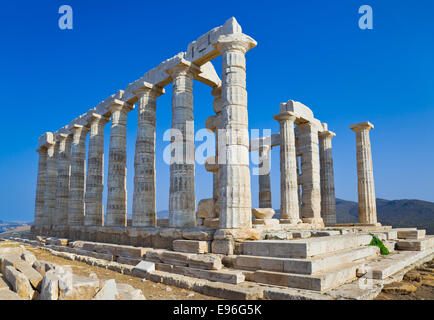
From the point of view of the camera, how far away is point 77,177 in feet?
78.4

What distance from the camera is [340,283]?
25.3 ft

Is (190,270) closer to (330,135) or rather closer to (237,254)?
(237,254)

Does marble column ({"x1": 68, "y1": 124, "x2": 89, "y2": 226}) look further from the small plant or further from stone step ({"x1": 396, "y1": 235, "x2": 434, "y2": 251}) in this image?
stone step ({"x1": 396, "y1": 235, "x2": 434, "y2": 251})

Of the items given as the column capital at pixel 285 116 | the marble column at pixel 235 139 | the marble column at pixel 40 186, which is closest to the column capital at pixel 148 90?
the marble column at pixel 235 139

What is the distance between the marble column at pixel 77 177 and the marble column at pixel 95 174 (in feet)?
8.26

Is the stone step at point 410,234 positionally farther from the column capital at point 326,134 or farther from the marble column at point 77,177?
the marble column at point 77,177

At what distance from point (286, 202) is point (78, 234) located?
523 inches

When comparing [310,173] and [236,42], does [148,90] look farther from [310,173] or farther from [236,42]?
[310,173]

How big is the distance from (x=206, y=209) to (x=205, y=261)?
5.25m

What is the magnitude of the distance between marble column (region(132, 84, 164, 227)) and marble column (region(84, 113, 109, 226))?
19.8 ft

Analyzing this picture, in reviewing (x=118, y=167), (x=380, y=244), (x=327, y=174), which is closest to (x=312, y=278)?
(x=380, y=244)

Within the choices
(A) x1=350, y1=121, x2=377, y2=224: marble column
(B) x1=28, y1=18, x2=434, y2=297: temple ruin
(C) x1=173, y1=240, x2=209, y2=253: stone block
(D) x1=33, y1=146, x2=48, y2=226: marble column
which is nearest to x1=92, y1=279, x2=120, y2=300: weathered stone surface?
(B) x1=28, y1=18, x2=434, y2=297: temple ruin

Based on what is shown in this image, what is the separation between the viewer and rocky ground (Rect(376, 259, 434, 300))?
24.0 ft
